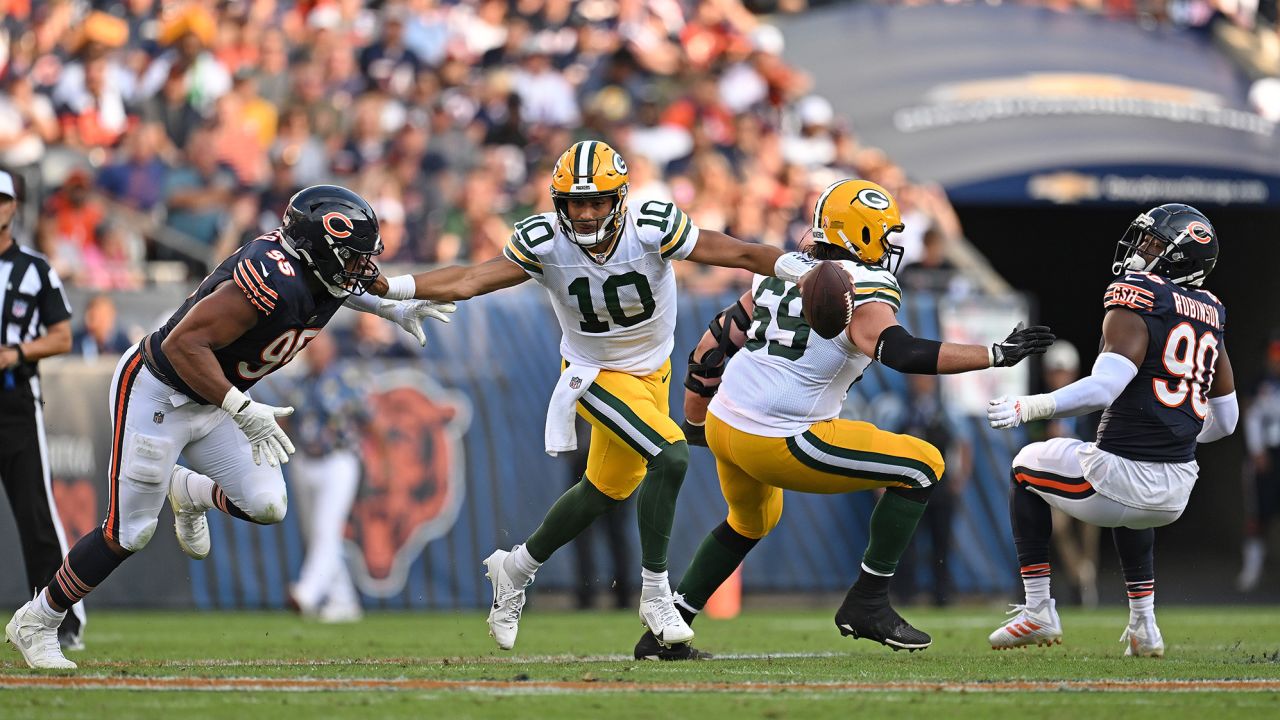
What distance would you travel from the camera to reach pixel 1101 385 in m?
6.96

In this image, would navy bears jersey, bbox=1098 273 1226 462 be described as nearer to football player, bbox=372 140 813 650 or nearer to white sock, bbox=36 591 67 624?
football player, bbox=372 140 813 650

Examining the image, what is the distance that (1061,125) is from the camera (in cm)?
1864

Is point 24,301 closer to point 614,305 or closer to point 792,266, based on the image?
point 614,305

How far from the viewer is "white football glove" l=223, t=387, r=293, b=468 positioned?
650 cm

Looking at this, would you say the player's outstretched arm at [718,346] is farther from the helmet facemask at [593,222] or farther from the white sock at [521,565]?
the white sock at [521,565]

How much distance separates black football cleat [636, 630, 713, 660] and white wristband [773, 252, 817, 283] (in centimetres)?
161

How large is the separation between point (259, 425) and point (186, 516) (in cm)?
85

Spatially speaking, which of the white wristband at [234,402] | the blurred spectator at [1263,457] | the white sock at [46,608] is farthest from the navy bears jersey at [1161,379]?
the blurred spectator at [1263,457]

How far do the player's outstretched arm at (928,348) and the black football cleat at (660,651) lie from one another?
152cm

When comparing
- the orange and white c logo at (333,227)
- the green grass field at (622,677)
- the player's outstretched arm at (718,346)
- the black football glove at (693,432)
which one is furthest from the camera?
the black football glove at (693,432)

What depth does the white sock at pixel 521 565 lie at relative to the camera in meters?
7.43

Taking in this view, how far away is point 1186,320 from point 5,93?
33.1ft

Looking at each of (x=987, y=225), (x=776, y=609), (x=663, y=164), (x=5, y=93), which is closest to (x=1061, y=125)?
(x=987, y=225)

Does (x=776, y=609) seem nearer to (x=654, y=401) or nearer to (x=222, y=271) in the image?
(x=654, y=401)
